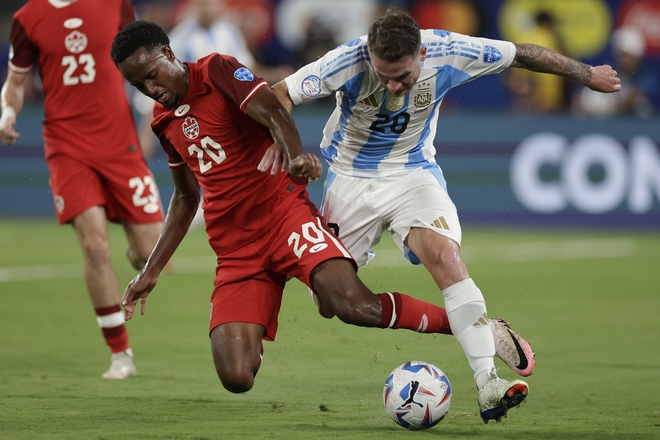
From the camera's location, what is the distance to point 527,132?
49.2 ft

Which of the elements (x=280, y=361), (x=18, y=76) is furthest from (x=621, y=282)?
(x=18, y=76)

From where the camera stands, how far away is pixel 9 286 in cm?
1106

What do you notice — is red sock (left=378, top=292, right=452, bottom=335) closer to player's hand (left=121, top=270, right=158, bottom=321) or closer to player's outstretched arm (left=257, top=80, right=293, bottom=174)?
player's outstretched arm (left=257, top=80, right=293, bottom=174)

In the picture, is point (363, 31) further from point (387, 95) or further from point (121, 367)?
point (387, 95)

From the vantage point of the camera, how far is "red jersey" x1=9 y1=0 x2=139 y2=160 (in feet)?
24.7

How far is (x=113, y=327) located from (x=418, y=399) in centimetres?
254

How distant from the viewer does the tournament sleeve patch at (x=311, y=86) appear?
595 centimetres

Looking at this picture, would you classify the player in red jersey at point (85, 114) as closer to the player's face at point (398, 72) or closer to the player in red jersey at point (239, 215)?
the player in red jersey at point (239, 215)

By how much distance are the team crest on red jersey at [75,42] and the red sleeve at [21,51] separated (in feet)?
0.88

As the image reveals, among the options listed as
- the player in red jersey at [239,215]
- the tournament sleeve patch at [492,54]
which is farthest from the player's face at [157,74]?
the tournament sleeve patch at [492,54]

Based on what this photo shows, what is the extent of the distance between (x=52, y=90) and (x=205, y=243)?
7.08 metres

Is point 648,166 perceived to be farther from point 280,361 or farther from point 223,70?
point 223,70

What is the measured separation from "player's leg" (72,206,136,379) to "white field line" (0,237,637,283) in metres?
4.44

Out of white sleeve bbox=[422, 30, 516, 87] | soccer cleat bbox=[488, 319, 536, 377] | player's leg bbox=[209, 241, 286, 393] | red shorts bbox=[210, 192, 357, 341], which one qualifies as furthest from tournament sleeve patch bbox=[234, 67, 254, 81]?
soccer cleat bbox=[488, 319, 536, 377]
